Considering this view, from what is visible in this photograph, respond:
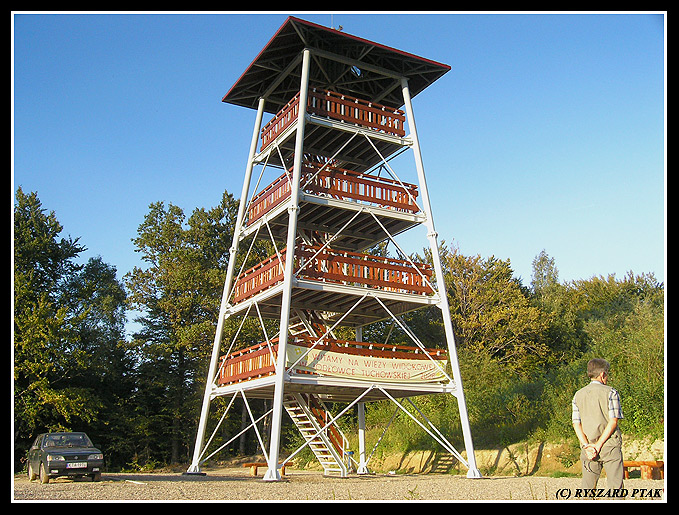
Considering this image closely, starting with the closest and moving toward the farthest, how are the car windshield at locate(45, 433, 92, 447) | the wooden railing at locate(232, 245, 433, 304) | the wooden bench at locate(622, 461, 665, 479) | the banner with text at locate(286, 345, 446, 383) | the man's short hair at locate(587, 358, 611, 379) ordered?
the man's short hair at locate(587, 358, 611, 379), the wooden bench at locate(622, 461, 665, 479), the banner with text at locate(286, 345, 446, 383), the wooden railing at locate(232, 245, 433, 304), the car windshield at locate(45, 433, 92, 447)

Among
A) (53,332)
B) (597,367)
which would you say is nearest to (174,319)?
(53,332)

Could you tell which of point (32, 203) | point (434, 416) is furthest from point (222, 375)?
point (32, 203)

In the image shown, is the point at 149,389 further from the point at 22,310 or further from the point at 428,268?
the point at 428,268

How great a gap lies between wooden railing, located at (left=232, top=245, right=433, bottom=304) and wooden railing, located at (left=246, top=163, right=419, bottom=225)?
1811 mm

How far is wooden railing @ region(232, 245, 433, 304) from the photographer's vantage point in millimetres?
19953

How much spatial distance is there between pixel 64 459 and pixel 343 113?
13.6 m

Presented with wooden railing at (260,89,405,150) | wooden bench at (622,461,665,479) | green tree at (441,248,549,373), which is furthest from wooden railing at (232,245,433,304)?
green tree at (441,248,549,373)

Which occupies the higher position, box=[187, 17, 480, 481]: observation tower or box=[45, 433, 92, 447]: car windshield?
box=[187, 17, 480, 481]: observation tower

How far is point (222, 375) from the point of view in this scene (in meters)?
22.1

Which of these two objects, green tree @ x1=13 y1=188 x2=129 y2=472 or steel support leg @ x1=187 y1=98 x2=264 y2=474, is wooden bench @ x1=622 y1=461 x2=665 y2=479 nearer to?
steel support leg @ x1=187 y1=98 x2=264 y2=474

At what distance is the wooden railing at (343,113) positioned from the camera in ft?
72.5

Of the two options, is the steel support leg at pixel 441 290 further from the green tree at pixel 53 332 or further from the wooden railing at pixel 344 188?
the green tree at pixel 53 332

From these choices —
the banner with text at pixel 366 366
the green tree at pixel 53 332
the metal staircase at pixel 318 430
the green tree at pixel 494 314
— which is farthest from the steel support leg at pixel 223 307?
the green tree at pixel 494 314
